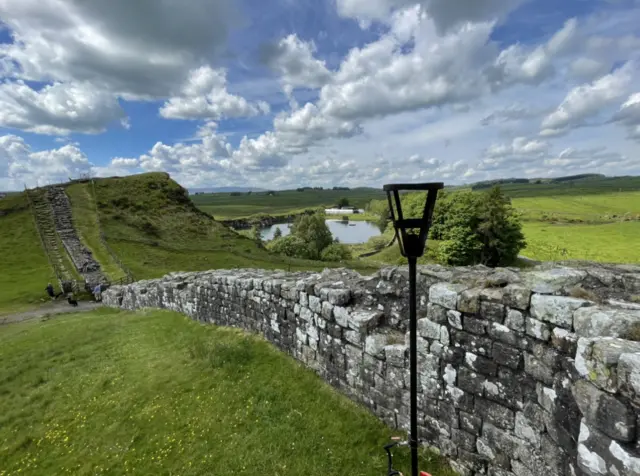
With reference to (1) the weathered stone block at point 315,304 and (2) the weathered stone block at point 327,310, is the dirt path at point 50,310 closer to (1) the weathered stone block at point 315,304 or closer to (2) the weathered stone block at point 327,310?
(1) the weathered stone block at point 315,304

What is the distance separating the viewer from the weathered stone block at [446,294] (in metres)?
5.03

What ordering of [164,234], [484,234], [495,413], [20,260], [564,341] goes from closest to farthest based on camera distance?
1. [564,341]
2. [495,413]
3. [20,260]
4. [164,234]
5. [484,234]

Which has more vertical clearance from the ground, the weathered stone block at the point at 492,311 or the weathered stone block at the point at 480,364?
the weathered stone block at the point at 492,311

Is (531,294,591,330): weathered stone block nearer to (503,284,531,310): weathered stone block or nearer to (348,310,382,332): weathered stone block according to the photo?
(503,284,531,310): weathered stone block

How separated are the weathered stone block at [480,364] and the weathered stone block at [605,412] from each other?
1.25 m

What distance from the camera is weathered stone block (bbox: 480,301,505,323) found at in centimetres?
444

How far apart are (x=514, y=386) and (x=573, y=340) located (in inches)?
47.3

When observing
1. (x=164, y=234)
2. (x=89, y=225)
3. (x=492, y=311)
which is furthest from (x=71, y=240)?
(x=492, y=311)

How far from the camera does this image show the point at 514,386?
4.42 metres

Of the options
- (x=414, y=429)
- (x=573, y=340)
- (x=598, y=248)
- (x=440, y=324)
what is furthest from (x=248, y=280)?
(x=598, y=248)

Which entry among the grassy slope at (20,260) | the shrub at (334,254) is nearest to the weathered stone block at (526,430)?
the grassy slope at (20,260)

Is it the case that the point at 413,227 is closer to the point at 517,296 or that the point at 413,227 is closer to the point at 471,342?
the point at 517,296

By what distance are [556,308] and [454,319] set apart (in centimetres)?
147

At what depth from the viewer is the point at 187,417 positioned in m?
7.42
